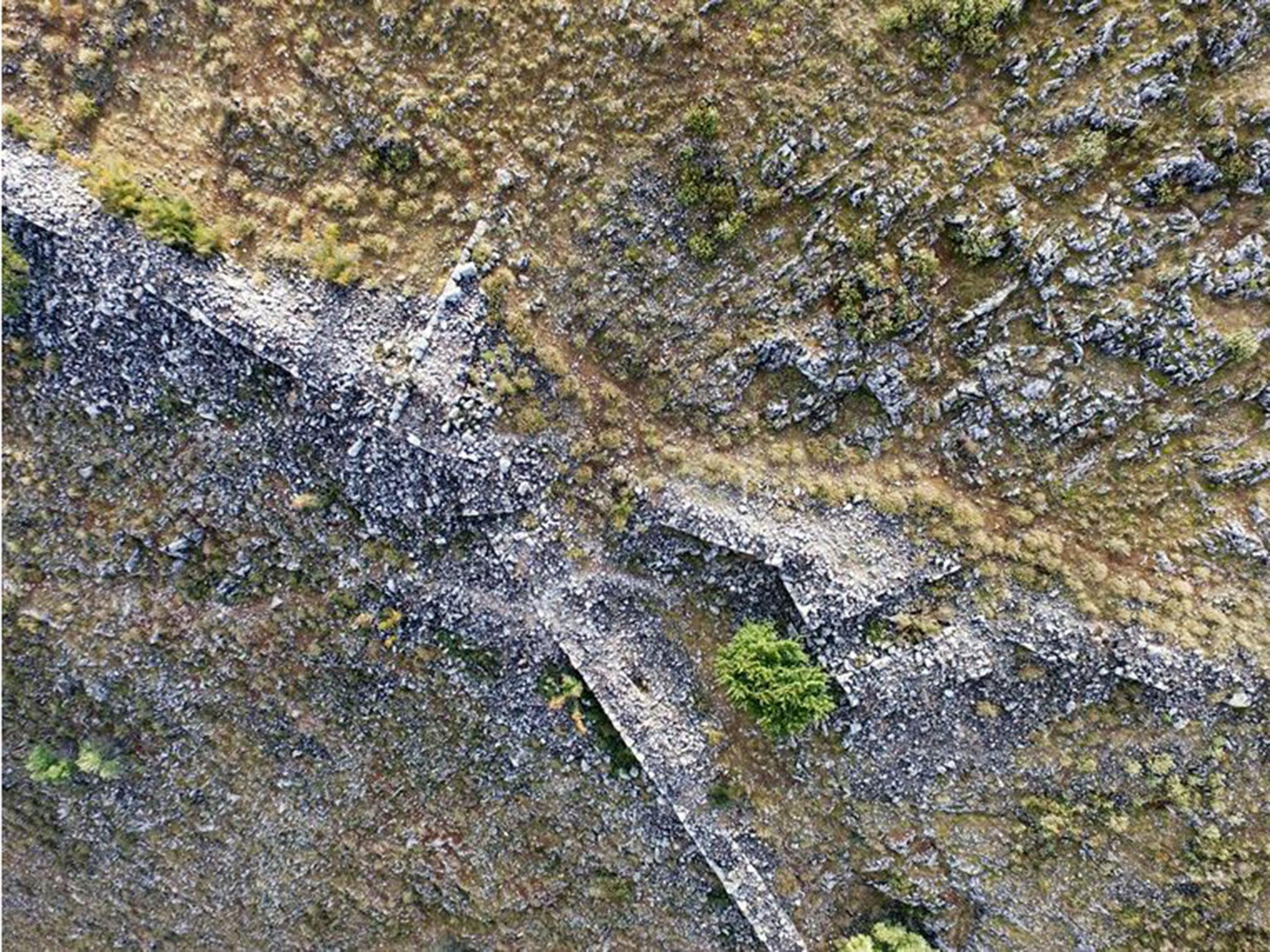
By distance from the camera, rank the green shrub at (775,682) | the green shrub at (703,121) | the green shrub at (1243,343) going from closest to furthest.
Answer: the green shrub at (1243,343) < the green shrub at (703,121) < the green shrub at (775,682)

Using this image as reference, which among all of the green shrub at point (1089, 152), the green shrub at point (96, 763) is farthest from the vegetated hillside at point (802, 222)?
the green shrub at point (96, 763)

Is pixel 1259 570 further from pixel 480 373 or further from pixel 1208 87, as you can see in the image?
pixel 480 373

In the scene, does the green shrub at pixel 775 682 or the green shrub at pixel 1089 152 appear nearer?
the green shrub at pixel 1089 152

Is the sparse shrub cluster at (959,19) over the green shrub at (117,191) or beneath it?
over

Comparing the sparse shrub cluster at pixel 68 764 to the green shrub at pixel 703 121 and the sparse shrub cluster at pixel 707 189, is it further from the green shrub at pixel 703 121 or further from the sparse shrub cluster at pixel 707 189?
the green shrub at pixel 703 121

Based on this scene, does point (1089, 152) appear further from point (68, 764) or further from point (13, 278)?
point (68, 764)

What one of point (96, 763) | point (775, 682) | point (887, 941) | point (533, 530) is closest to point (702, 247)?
point (533, 530)
